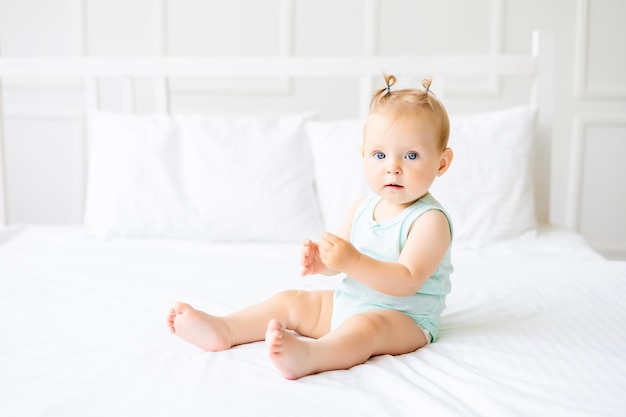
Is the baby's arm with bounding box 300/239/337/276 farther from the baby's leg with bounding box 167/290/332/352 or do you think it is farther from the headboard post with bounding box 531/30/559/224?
the headboard post with bounding box 531/30/559/224

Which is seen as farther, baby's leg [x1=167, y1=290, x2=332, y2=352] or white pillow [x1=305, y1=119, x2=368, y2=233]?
white pillow [x1=305, y1=119, x2=368, y2=233]

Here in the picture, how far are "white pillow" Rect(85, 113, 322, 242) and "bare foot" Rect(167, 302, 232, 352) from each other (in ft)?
2.93

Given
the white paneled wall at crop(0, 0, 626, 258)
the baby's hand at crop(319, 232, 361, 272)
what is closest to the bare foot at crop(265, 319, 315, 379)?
the baby's hand at crop(319, 232, 361, 272)

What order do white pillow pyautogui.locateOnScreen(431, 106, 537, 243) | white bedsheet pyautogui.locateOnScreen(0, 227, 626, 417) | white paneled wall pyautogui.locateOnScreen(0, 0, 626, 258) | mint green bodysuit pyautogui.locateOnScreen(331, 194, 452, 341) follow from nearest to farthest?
white bedsheet pyautogui.locateOnScreen(0, 227, 626, 417) < mint green bodysuit pyautogui.locateOnScreen(331, 194, 452, 341) < white pillow pyautogui.locateOnScreen(431, 106, 537, 243) < white paneled wall pyautogui.locateOnScreen(0, 0, 626, 258)

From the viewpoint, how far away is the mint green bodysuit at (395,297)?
3.13 feet

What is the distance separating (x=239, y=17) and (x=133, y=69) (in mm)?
812

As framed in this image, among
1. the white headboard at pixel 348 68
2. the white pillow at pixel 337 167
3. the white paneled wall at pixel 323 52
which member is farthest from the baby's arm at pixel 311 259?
the white paneled wall at pixel 323 52

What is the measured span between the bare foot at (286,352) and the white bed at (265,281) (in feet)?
0.05

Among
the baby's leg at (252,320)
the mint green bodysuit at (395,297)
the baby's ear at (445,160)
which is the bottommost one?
the baby's leg at (252,320)

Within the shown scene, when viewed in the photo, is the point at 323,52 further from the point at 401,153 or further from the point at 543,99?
the point at 401,153

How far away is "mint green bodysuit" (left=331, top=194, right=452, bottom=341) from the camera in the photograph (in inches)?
37.6

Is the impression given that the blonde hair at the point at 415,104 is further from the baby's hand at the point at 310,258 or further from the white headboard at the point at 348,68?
the white headboard at the point at 348,68

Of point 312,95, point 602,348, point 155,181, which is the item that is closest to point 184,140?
point 155,181

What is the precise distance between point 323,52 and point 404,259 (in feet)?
→ 6.31
